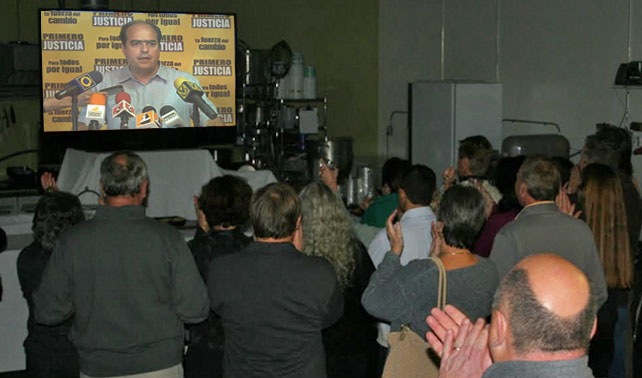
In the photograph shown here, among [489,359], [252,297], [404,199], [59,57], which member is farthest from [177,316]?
[59,57]

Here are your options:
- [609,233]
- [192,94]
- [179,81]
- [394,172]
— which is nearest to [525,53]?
[192,94]

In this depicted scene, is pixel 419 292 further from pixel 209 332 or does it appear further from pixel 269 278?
pixel 209 332

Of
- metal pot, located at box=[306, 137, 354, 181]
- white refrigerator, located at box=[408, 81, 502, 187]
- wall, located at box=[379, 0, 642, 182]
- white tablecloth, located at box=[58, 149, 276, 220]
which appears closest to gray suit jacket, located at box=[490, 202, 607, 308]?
white tablecloth, located at box=[58, 149, 276, 220]

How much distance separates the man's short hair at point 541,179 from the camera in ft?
10.8

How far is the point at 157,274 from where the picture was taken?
278cm

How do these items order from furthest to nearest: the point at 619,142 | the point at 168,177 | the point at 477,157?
the point at 168,177
the point at 619,142
the point at 477,157

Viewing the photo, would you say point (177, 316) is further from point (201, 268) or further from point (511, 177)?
point (511, 177)

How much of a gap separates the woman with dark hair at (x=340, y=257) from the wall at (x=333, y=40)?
228 inches

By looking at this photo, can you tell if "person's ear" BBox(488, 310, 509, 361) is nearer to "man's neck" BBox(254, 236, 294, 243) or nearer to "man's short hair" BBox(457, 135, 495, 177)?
"man's neck" BBox(254, 236, 294, 243)

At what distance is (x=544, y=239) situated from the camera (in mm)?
3217

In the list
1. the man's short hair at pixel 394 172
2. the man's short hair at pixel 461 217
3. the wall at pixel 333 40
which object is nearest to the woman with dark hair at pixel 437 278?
the man's short hair at pixel 461 217

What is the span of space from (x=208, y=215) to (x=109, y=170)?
1.38 ft

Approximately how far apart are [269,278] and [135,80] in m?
5.09

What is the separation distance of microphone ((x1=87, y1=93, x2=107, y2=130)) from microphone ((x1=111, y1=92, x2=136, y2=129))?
94mm
